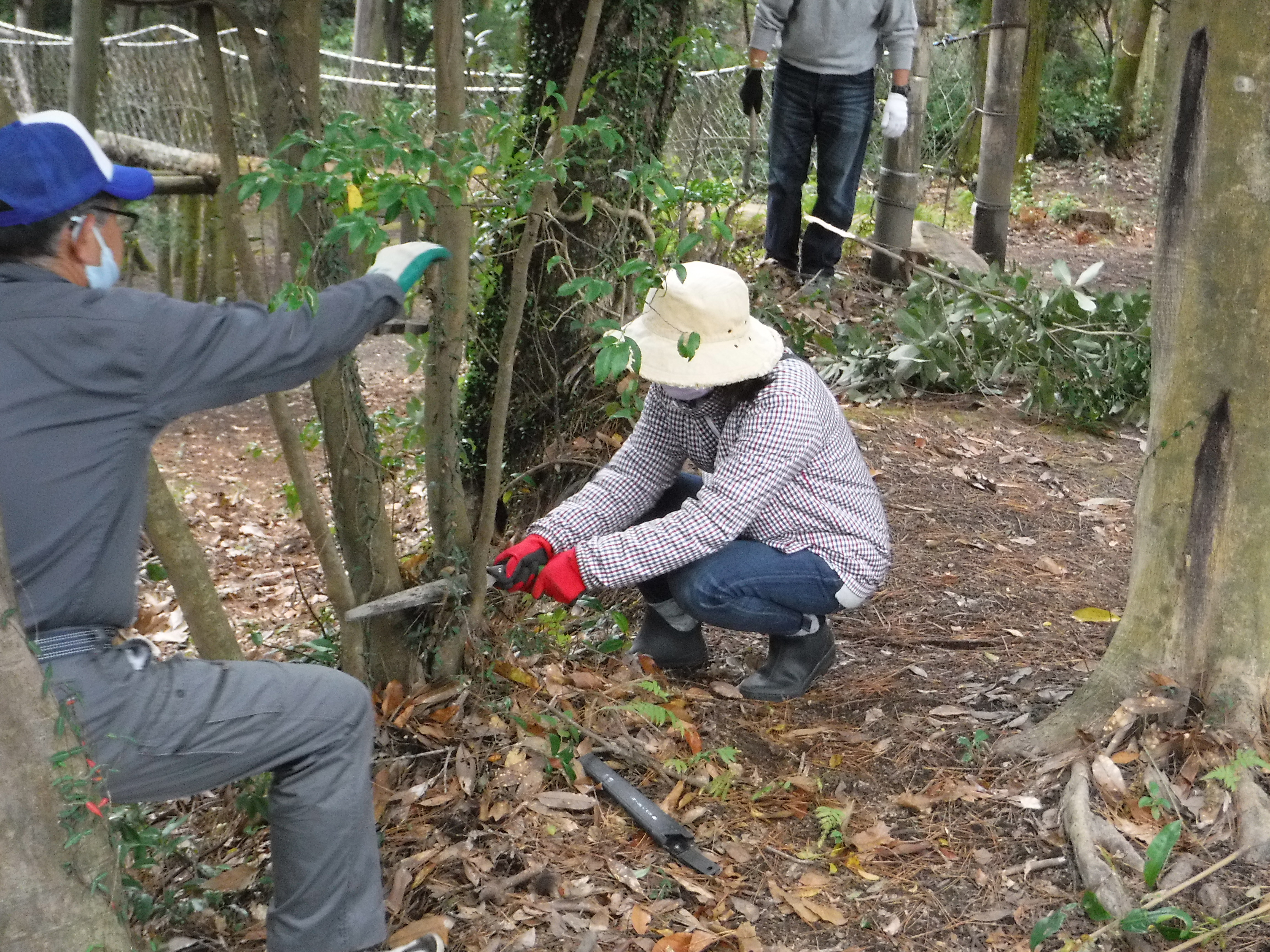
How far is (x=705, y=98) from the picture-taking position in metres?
7.04

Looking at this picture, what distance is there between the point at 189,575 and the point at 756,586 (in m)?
1.58

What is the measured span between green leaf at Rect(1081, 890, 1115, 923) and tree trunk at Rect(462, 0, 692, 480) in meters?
2.55

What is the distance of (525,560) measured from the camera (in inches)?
136

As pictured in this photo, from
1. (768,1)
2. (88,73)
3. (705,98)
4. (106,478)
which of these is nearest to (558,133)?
(106,478)

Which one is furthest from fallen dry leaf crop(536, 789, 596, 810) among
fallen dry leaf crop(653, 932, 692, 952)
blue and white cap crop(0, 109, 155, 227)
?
blue and white cap crop(0, 109, 155, 227)

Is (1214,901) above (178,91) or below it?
below

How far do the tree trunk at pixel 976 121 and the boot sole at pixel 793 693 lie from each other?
10.4 metres

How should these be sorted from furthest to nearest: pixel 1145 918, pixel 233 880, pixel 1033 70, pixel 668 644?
1. pixel 1033 70
2. pixel 668 644
3. pixel 233 880
4. pixel 1145 918

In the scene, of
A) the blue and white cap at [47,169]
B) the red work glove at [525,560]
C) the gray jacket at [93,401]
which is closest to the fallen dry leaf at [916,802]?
the red work glove at [525,560]

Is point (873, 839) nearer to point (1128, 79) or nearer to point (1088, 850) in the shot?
point (1088, 850)

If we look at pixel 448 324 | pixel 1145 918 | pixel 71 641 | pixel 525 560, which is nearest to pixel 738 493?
pixel 525 560

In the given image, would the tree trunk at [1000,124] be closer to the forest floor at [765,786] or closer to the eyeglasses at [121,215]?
the forest floor at [765,786]

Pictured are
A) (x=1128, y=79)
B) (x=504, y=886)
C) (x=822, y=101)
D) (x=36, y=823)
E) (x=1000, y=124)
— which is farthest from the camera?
(x=1128, y=79)

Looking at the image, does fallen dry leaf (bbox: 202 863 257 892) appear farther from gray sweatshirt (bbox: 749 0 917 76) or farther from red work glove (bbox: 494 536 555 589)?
gray sweatshirt (bbox: 749 0 917 76)
